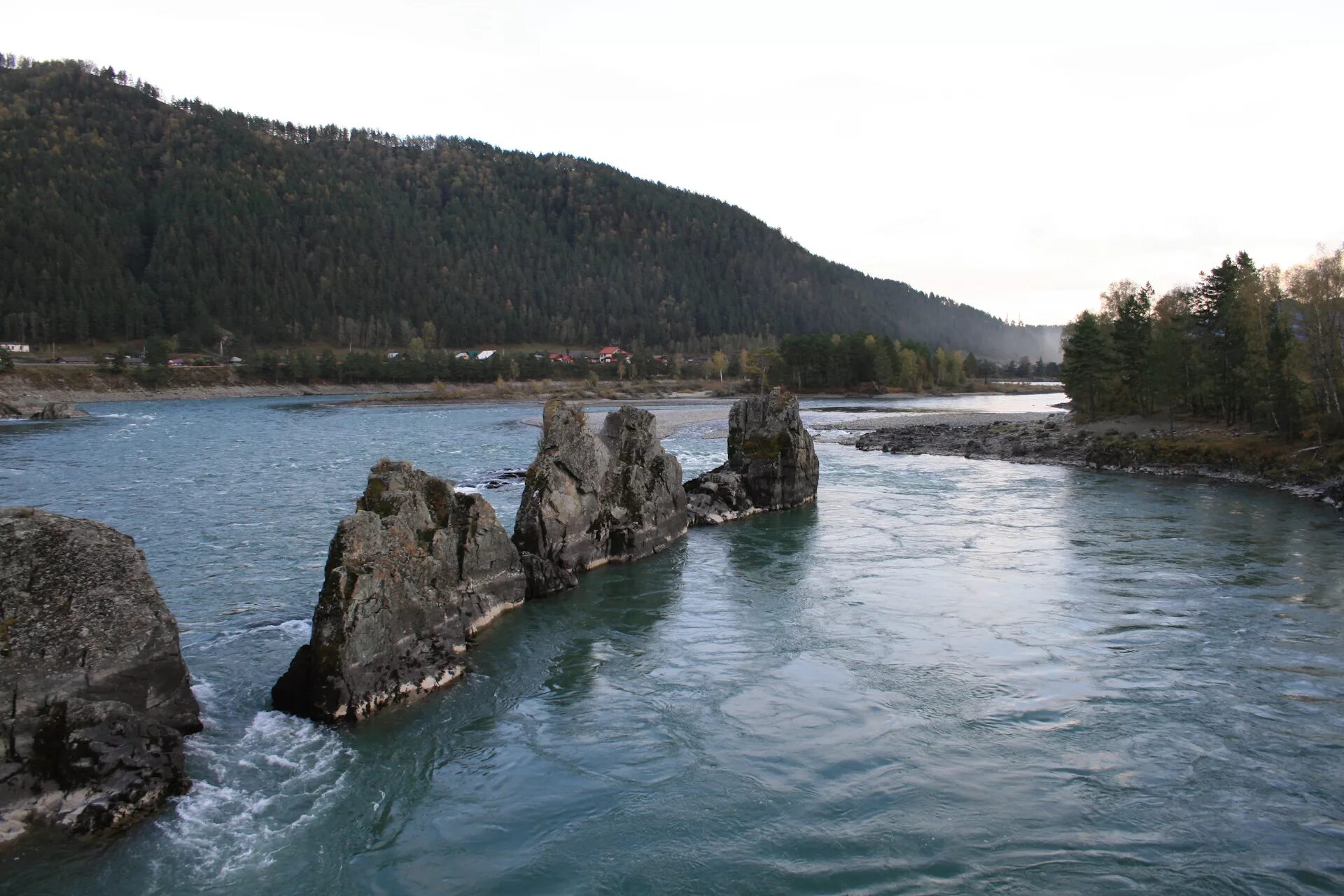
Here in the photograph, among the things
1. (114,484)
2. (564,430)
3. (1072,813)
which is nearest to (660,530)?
(564,430)

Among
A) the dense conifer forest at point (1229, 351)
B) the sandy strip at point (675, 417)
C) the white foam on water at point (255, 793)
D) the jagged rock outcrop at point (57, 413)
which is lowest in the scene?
the white foam on water at point (255, 793)

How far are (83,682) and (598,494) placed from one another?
735 inches

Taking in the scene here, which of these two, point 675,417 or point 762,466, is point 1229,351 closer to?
point 762,466

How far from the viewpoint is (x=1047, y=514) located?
39969mm

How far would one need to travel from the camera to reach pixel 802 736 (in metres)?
15.9

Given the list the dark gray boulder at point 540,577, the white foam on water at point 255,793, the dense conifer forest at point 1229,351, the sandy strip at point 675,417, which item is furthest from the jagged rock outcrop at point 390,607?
the sandy strip at point 675,417

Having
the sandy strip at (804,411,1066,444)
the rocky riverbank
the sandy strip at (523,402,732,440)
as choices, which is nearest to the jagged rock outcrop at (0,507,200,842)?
the rocky riverbank

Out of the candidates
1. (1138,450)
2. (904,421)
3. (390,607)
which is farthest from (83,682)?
(904,421)

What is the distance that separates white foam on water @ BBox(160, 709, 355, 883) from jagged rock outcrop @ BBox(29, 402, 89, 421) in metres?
106

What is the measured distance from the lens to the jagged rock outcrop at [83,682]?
39.8ft

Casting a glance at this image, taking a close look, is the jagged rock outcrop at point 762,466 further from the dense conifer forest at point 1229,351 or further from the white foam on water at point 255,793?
the dense conifer forest at point 1229,351

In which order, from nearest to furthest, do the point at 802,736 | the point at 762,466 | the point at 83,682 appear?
the point at 83,682, the point at 802,736, the point at 762,466

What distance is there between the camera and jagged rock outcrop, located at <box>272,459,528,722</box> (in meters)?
16.3

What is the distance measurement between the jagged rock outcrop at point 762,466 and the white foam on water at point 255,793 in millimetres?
25837
